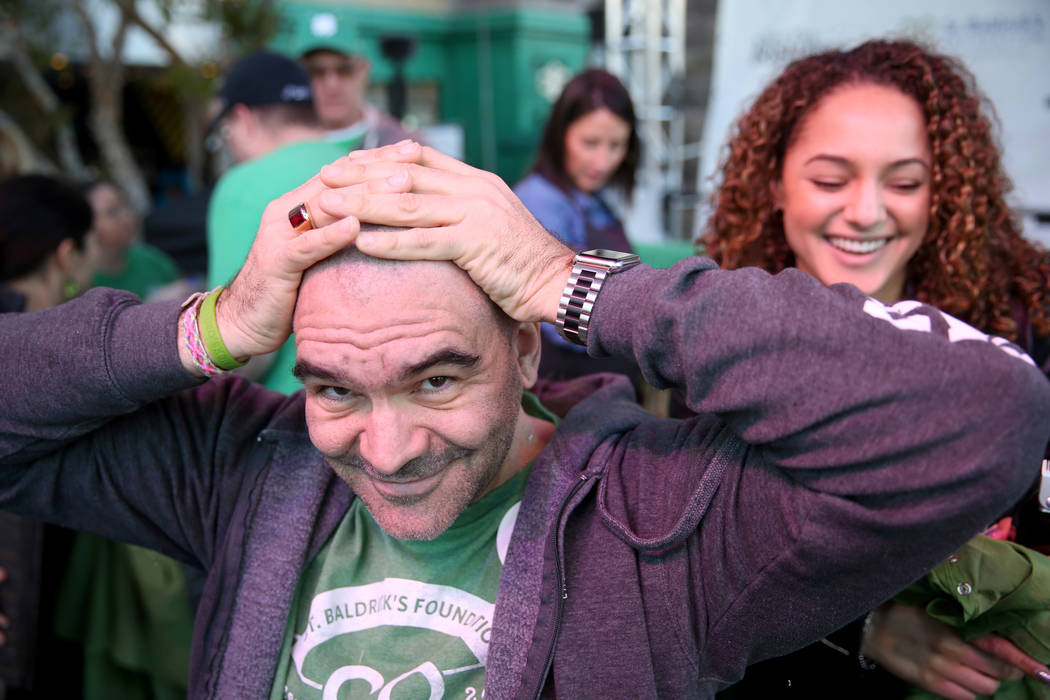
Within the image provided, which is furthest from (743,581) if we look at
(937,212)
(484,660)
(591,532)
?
(937,212)

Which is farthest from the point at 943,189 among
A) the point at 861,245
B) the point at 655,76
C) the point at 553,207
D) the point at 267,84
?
the point at 655,76

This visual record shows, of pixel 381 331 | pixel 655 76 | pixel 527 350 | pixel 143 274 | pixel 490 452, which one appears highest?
pixel 655 76

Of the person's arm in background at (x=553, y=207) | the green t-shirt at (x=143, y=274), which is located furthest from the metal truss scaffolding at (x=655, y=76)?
the green t-shirt at (x=143, y=274)

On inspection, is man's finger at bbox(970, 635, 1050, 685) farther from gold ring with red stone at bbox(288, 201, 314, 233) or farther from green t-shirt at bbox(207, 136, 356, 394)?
green t-shirt at bbox(207, 136, 356, 394)

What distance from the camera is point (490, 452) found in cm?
143

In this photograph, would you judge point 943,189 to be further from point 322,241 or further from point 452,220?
point 322,241

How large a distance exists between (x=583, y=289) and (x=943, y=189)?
1129 mm

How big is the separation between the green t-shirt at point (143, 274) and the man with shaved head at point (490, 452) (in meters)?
3.24

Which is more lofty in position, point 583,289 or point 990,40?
point 990,40

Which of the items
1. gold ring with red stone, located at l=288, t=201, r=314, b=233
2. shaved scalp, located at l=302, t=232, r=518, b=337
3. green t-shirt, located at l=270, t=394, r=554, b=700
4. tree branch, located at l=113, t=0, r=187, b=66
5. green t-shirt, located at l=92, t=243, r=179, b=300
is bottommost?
green t-shirt, located at l=92, t=243, r=179, b=300

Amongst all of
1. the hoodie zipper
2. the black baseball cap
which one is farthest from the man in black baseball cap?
the hoodie zipper

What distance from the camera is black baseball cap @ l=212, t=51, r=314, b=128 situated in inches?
121

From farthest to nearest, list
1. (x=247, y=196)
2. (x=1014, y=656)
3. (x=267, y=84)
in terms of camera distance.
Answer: (x=267, y=84) < (x=247, y=196) < (x=1014, y=656)

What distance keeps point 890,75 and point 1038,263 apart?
24.5 inches
